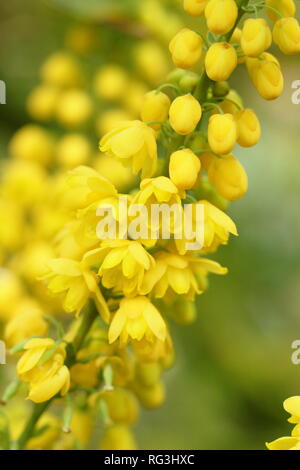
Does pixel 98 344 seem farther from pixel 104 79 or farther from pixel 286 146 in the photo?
pixel 286 146

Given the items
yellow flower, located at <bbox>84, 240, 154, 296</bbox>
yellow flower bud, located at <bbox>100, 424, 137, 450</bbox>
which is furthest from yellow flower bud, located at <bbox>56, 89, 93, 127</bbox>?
yellow flower, located at <bbox>84, 240, 154, 296</bbox>

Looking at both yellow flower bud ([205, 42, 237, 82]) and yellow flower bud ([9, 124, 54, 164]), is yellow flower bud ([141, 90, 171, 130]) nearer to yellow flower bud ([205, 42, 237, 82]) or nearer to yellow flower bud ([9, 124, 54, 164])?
yellow flower bud ([205, 42, 237, 82])

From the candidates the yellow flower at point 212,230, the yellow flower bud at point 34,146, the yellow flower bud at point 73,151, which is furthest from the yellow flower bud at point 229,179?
the yellow flower bud at point 34,146

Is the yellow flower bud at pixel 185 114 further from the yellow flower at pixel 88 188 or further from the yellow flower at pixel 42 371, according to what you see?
the yellow flower at pixel 42 371

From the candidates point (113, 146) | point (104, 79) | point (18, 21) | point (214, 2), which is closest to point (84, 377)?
point (113, 146)

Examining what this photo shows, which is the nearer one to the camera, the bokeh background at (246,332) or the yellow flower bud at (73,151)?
the yellow flower bud at (73,151)

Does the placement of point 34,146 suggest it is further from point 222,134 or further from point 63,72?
point 222,134
